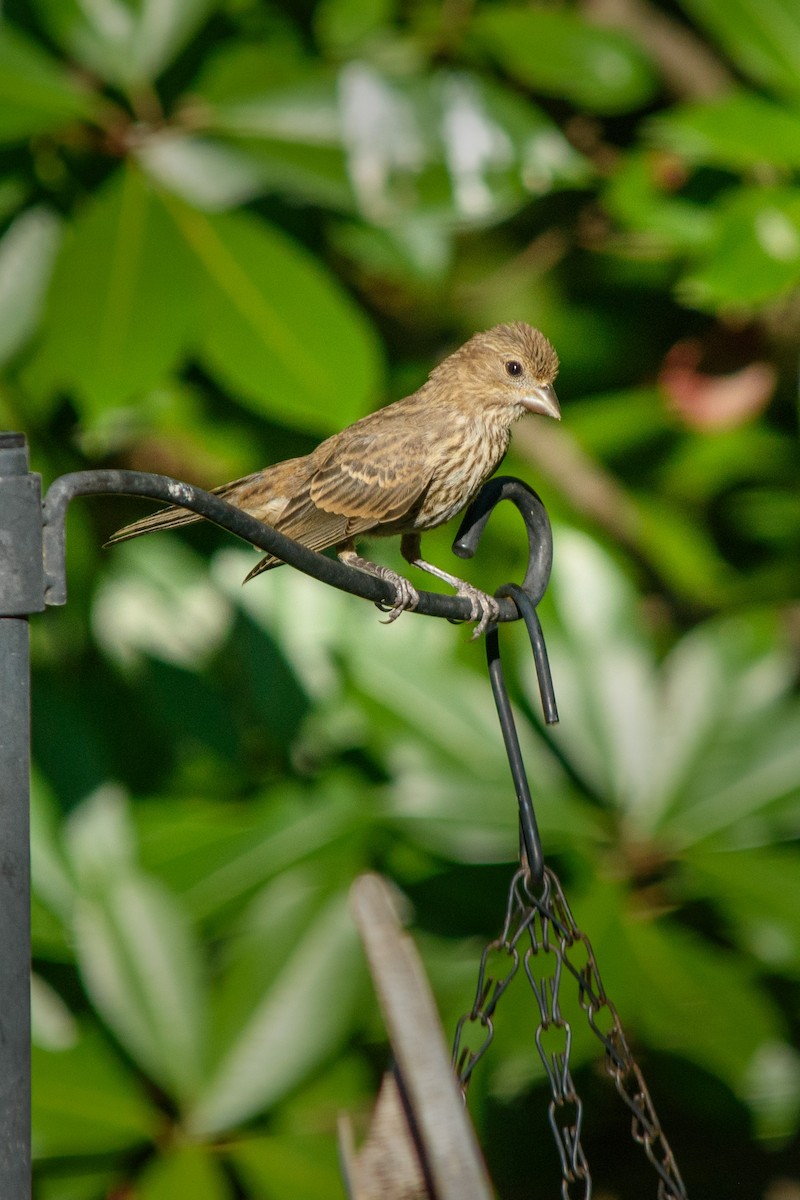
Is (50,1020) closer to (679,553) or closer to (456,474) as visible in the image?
(456,474)

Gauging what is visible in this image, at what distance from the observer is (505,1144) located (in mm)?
3574

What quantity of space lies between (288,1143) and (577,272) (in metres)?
2.86

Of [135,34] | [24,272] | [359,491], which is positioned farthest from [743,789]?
[135,34]

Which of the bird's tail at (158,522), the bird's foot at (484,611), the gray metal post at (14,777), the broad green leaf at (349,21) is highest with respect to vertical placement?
the broad green leaf at (349,21)

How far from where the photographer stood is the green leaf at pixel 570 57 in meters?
4.02

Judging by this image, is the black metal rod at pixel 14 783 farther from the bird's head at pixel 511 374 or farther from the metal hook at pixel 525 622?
the bird's head at pixel 511 374

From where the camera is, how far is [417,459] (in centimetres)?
309

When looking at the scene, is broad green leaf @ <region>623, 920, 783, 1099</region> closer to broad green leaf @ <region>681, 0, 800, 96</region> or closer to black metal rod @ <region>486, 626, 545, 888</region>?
black metal rod @ <region>486, 626, 545, 888</region>

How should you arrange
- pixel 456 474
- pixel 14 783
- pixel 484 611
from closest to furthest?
pixel 14 783 → pixel 484 611 → pixel 456 474

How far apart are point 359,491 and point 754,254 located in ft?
3.56

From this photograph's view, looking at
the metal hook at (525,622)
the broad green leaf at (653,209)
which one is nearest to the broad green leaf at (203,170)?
the broad green leaf at (653,209)

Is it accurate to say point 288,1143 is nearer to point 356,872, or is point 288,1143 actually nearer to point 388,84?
point 356,872

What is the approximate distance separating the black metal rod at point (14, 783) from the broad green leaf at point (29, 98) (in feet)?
7.09

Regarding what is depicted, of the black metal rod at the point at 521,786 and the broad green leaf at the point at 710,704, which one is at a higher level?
the broad green leaf at the point at 710,704
